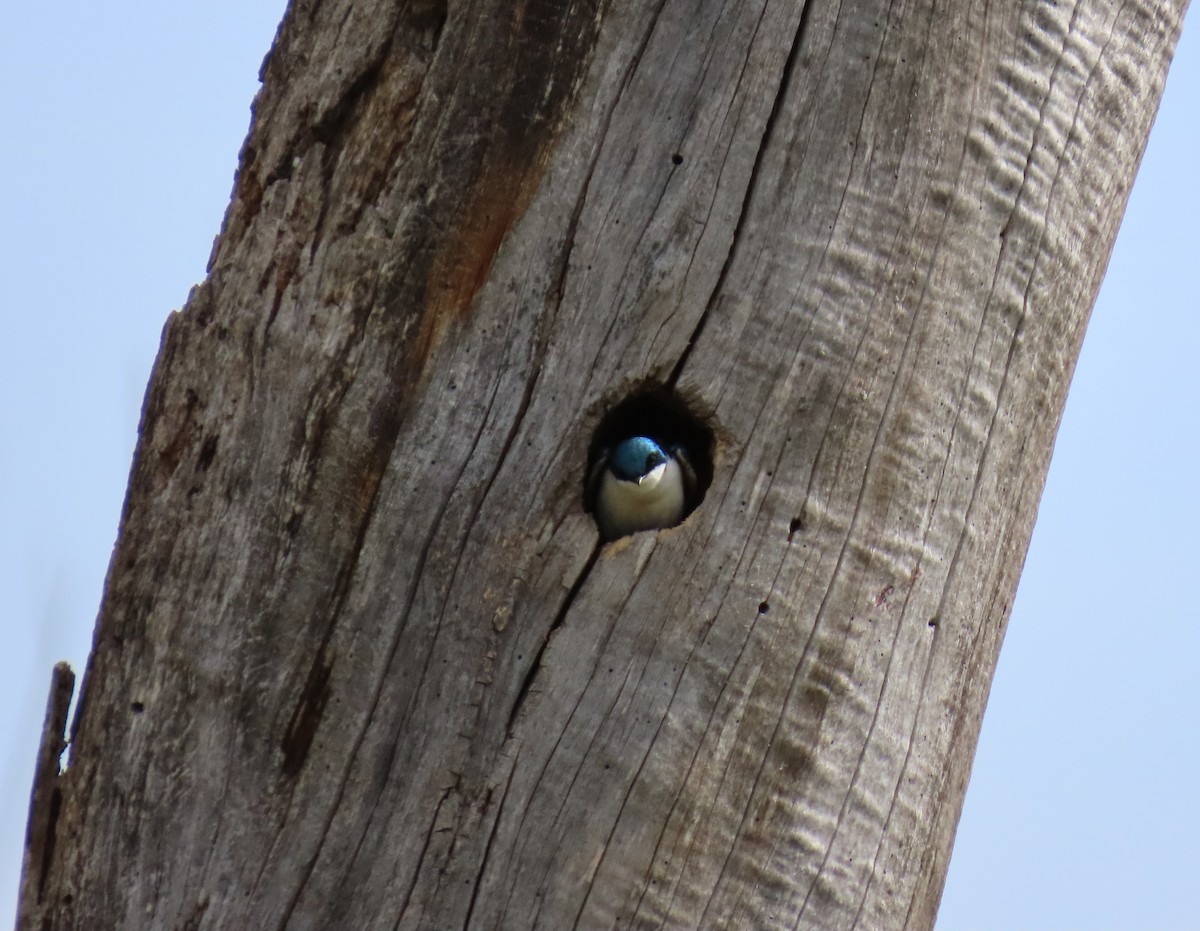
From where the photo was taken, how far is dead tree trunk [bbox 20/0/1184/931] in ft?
8.27

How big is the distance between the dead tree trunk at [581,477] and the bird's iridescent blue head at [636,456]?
162 millimetres

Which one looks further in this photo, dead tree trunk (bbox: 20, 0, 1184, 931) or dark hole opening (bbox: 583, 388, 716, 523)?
dark hole opening (bbox: 583, 388, 716, 523)

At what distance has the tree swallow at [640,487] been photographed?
109 inches

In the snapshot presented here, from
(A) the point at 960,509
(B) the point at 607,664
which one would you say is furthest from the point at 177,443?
(A) the point at 960,509

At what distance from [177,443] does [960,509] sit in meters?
1.51

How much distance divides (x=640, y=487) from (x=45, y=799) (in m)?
1.30

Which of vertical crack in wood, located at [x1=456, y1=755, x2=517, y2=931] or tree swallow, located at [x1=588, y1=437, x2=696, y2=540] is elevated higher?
tree swallow, located at [x1=588, y1=437, x2=696, y2=540]

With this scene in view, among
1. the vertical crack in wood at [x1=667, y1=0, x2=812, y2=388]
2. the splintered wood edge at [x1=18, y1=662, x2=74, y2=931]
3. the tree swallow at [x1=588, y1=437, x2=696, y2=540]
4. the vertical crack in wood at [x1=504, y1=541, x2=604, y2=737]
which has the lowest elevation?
the splintered wood edge at [x1=18, y1=662, x2=74, y2=931]

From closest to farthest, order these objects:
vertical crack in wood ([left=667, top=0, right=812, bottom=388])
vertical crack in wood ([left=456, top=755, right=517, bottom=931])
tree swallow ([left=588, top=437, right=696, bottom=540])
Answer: vertical crack in wood ([left=456, top=755, right=517, bottom=931]) < vertical crack in wood ([left=667, top=0, right=812, bottom=388]) < tree swallow ([left=588, top=437, right=696, bottom=540])

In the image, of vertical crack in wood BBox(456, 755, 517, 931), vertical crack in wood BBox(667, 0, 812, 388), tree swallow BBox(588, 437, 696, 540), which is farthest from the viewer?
tree swallow BBox(588, 437, 696, 540)

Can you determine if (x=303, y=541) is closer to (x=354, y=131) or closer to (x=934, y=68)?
(x=354, y=131)

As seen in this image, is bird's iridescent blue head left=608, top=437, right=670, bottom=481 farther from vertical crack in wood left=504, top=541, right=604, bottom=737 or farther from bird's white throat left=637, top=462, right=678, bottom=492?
vertical crack in wood left=504, top=541, right=604, bottom=737

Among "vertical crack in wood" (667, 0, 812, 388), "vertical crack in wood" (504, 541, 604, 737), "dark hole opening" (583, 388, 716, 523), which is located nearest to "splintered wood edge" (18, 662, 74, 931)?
"vertical crack in wood" (504, 541, 604, 737)

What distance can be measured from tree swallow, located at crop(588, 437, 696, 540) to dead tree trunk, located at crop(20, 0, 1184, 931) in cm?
15
